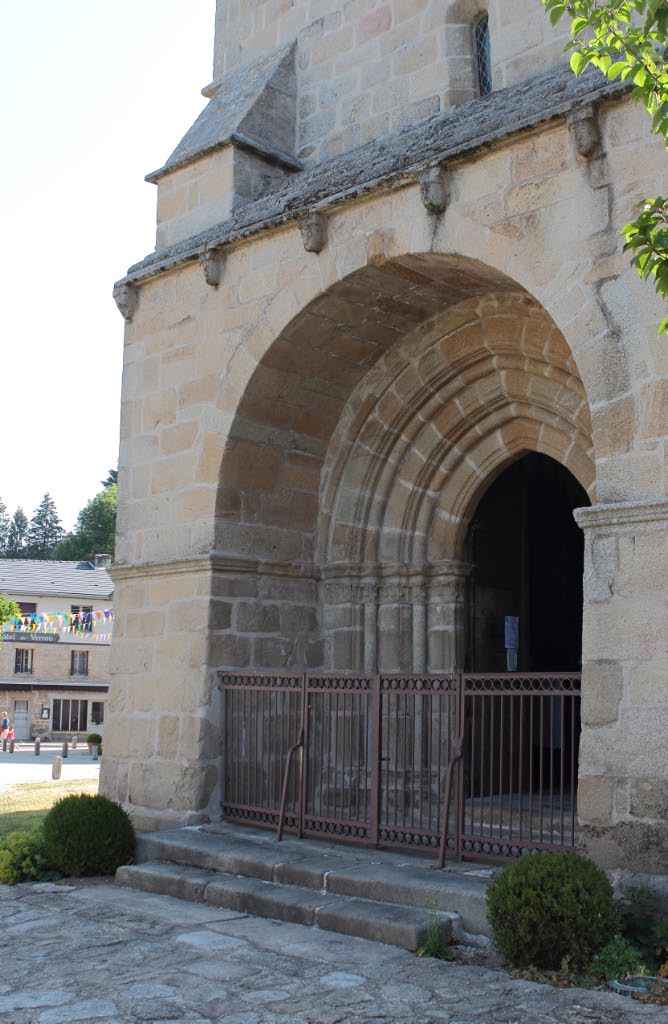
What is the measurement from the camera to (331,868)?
581 centimetres

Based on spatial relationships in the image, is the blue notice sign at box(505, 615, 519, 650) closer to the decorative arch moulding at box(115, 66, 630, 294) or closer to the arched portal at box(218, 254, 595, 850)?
the arched portal at box(218, 254, 595, 850)

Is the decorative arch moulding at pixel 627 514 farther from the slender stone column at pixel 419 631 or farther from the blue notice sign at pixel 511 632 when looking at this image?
the blue notice sign at pixel 511 632

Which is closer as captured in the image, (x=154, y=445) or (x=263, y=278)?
(x=263, y=278)

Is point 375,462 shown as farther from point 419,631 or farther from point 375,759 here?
point 375,759

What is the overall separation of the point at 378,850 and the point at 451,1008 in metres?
2.26

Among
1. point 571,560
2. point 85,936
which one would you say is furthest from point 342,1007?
point 571,560

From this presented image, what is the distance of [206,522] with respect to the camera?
7520 mm

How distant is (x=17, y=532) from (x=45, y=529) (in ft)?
6.22

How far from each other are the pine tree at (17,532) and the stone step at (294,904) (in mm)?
64636

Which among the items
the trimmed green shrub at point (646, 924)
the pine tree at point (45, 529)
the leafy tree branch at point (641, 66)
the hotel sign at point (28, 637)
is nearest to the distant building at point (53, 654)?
the hotel sign at point (28, 637)

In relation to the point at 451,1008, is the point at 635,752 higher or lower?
higher

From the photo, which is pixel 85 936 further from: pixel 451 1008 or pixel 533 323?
pixel 533 323

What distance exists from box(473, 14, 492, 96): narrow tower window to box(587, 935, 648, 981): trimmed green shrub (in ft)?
18.0

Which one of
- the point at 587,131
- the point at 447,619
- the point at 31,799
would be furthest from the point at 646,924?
the point at 31,799
